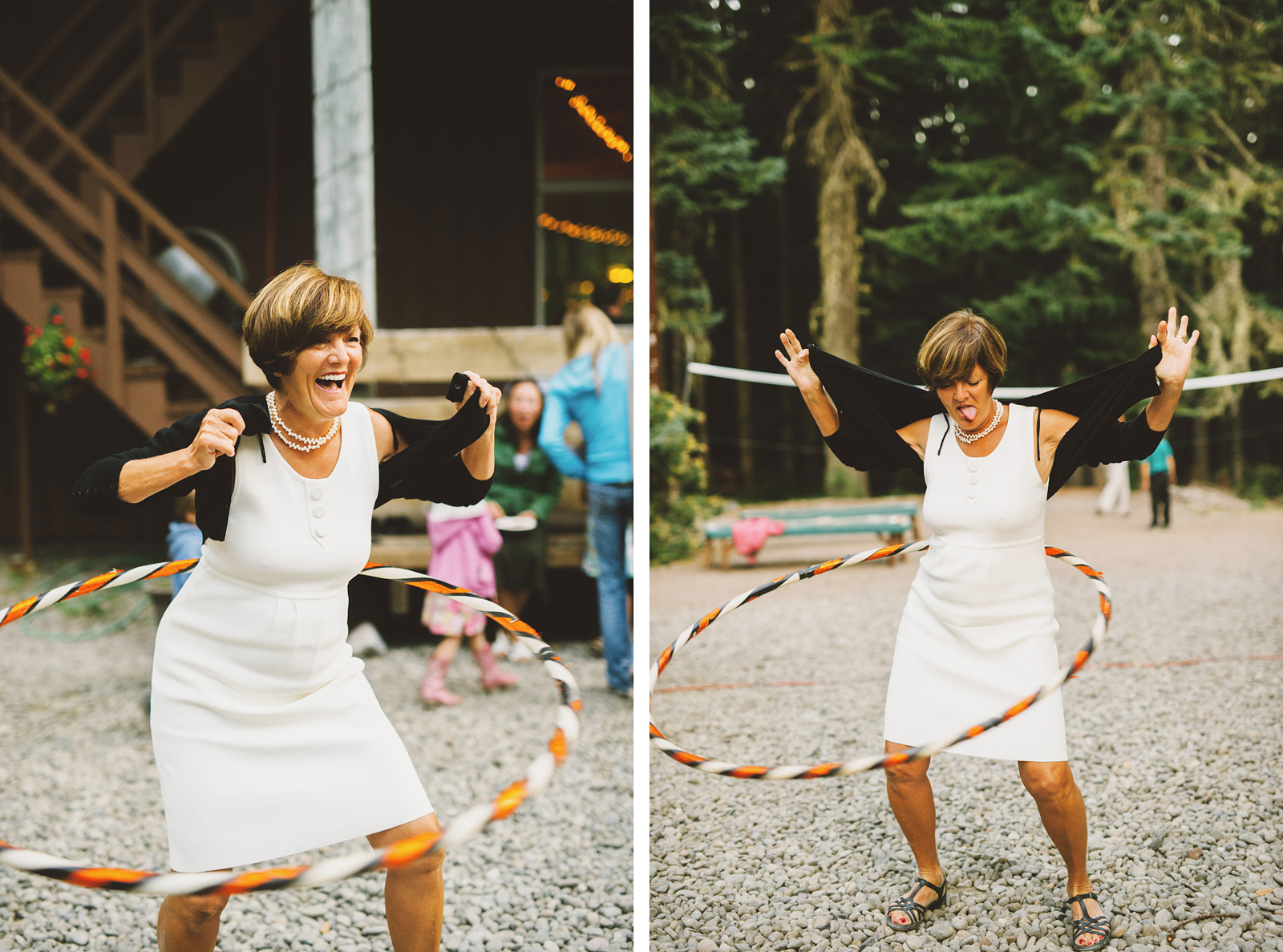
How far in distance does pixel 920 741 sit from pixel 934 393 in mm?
1005

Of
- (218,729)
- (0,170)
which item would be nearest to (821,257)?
(0,170)

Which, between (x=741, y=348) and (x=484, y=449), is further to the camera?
(x=741, y=348)

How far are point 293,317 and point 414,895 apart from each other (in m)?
1.35

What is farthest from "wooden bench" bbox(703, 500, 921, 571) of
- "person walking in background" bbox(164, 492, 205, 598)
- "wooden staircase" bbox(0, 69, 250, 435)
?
"person walking in background" bbox(164, 492, 205, 598)

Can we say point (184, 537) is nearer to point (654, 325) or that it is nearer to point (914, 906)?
point (914, 906)

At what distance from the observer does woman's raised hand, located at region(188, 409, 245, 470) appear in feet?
6.15

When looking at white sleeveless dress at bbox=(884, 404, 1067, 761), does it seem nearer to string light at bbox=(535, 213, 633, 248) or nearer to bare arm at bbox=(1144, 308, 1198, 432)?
bare arm at bbox=(1144, 308, 1198, 432)

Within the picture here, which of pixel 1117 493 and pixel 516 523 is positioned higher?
pixel 516 523

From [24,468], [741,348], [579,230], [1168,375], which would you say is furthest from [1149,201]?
[24,468]

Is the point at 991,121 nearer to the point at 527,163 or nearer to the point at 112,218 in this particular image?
the point at 527,163

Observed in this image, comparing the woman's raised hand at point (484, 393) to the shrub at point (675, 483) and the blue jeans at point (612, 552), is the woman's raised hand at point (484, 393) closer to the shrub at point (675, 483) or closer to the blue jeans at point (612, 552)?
the blue jeans at point (612, 552)

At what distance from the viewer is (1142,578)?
813 cm

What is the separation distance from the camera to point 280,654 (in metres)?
2.11

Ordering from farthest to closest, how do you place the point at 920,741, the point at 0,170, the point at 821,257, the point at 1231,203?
the point at 821,257 < the point at 1231,203 < the point at 0,170 < the point at 920,741
